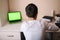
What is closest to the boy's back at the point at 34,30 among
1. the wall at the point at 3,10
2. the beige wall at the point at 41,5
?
the wall at the point at 3,10

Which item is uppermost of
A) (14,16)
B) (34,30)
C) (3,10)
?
(3,10)

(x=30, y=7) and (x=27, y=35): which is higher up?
(x=30, y=7)

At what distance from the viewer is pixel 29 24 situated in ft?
5.82

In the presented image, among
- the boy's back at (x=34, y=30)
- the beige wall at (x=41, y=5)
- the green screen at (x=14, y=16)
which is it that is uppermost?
the beige wall at (x=41, y=5)

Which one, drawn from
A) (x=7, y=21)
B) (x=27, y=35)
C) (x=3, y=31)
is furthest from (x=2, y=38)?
(x=27, y=35)

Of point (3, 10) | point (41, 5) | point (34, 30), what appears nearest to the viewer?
point (34, 30)

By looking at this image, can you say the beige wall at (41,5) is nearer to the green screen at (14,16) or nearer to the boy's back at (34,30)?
the green screen at (14,16)

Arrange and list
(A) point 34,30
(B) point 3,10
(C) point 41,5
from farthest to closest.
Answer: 1. (C) point 41,5
2. (B) point 3,10
3. (A) point 34,30

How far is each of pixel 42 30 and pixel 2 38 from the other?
3.48 ft

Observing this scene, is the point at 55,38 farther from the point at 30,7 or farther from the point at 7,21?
the point at 7,21

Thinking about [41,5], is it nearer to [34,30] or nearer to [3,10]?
[3,10]

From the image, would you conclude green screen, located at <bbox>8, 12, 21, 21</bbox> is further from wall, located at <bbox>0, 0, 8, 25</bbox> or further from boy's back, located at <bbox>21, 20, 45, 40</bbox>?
boy's back, located at <bbox>21, 20, 45, 40</bbox>

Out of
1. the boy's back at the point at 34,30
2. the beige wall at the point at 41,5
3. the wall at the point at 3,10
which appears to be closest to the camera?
the boy's back at the point at 34,30

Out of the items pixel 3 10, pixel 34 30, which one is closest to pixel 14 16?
pixel 3 10
